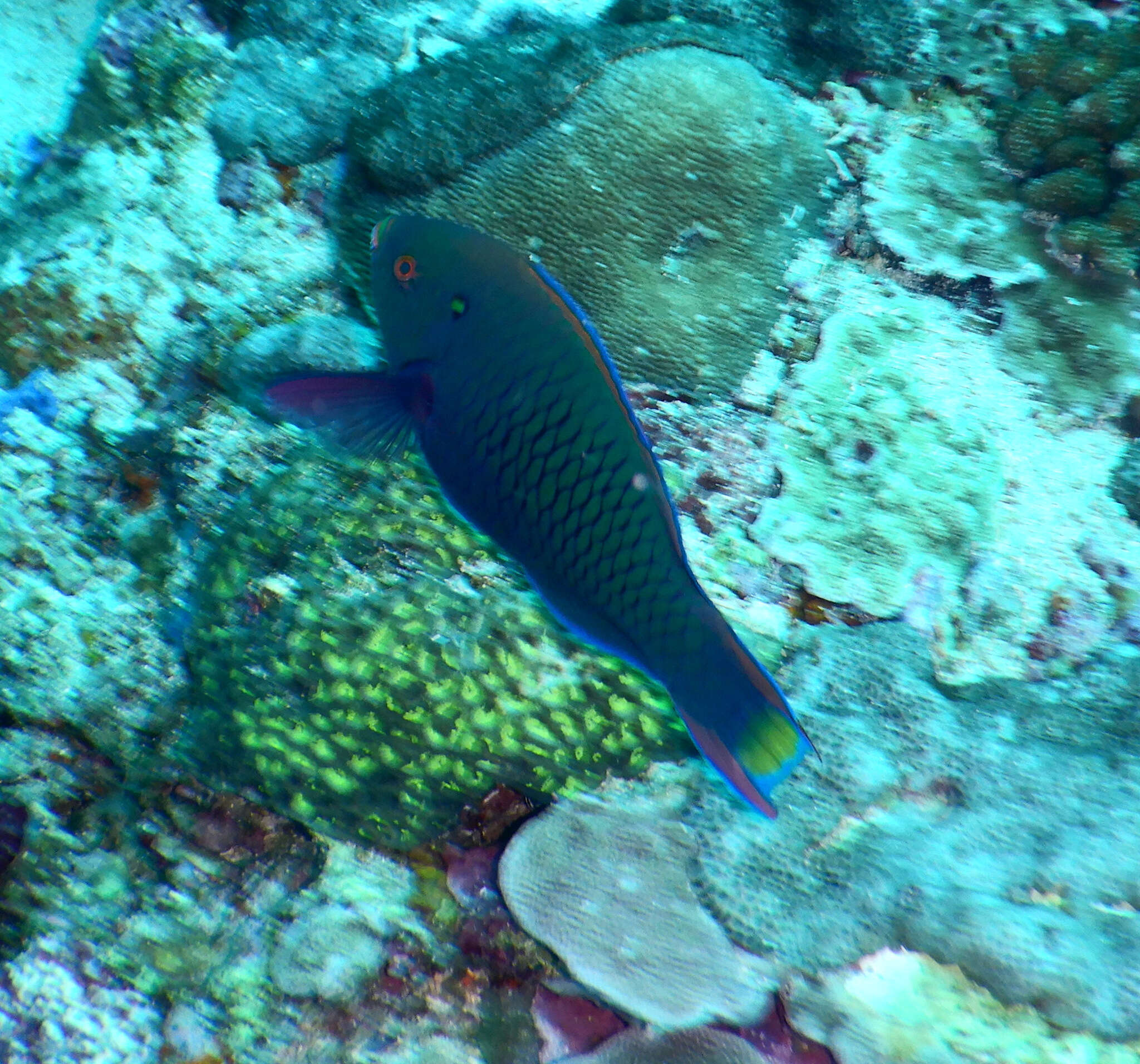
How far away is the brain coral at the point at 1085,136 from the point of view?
1.87 metres

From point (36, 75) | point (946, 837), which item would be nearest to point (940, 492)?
point (946, 837)

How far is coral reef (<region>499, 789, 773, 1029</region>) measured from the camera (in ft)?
3.97

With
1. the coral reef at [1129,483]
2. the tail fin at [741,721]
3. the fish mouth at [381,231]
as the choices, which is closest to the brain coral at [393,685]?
the tail fin at [741,721]

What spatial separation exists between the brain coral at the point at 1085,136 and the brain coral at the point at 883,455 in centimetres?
52

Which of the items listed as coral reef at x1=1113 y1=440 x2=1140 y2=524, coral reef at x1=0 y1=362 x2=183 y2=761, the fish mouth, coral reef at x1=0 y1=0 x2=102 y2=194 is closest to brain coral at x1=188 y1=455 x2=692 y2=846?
coral reef at x1=0 y1=362 x2=183 y2=761

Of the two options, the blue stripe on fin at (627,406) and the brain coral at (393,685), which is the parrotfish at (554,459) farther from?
the brain coral at (393,685)

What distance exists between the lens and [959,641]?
1.53 m

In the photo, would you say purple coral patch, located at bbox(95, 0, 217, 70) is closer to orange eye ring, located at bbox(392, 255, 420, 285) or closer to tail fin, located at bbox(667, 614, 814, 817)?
orange eye ring, located at bbox(392, 255, 420, 285)

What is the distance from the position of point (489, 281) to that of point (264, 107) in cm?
124

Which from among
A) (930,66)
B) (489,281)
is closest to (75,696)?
(489,281)

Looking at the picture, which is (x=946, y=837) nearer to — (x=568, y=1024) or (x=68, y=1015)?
(x=568, y=1024)

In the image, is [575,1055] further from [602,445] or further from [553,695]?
[602,445]

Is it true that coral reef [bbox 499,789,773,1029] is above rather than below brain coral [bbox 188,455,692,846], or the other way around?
below

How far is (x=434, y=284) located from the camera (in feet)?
4.13
